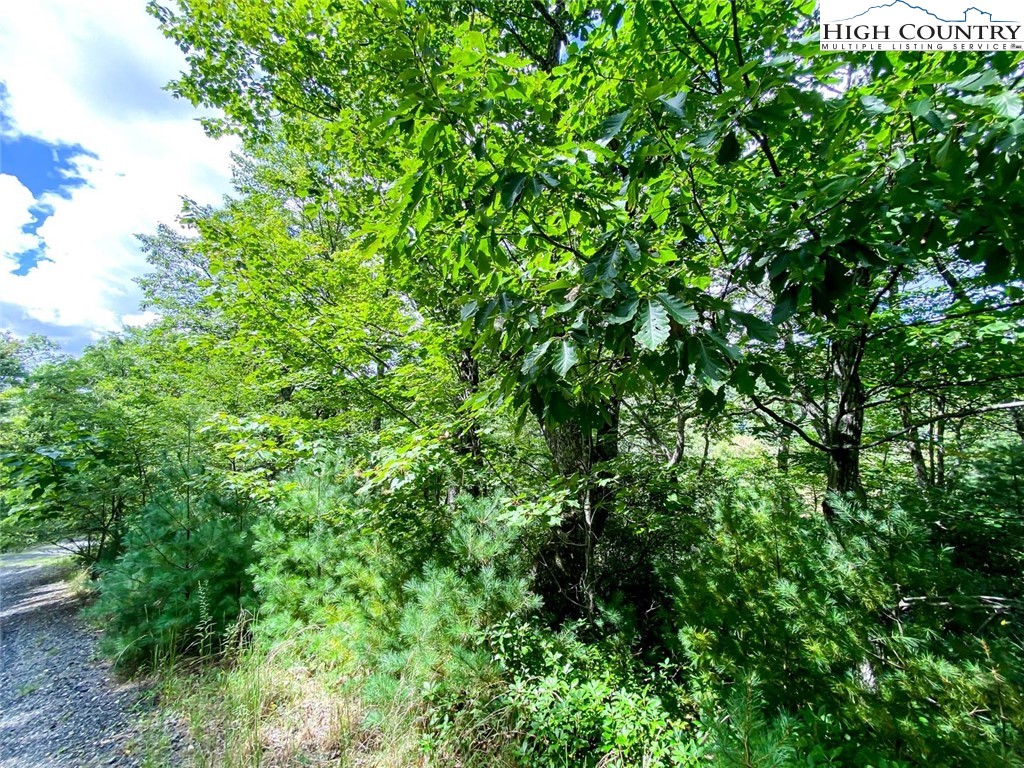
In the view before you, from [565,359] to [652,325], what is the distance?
0.22 metres

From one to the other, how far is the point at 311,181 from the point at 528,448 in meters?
4.34

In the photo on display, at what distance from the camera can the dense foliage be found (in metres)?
1.11

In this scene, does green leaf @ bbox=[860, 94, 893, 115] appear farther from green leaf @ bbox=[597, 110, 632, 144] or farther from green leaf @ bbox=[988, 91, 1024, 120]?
green leaf @ bbox=[597, 110, 632, 144]

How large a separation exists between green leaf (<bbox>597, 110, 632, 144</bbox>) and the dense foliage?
23 millimetres

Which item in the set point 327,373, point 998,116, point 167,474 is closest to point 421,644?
point 327,373

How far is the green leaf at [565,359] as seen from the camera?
3.31ft

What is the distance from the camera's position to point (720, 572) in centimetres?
216

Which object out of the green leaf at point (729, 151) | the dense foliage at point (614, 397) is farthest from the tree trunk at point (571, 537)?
the green leaf at point (729, 151)

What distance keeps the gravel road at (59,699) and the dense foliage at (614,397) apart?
38 cm

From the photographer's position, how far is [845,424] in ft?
8.36

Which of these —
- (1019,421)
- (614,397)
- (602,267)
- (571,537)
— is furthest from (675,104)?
(1019,421)

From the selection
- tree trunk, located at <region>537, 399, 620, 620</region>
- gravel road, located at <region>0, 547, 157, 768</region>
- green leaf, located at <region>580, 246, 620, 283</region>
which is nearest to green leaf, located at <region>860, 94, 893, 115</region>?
green leaf, located at <region>580, 246, 620, 283</region>

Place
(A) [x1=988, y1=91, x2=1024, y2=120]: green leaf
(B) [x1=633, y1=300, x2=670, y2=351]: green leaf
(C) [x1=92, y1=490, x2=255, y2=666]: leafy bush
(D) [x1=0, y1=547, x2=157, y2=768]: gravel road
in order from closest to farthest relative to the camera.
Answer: (A) [x1=988, y1=91, x2=1024, y2=120]: green leaf → (B) [x1=633, y1=300, x2=670, y2=351]: green leaf → (D) [x1=0, y1=547, x2=157, y2=768]: gravel road → (C) [x1=92, y1=490, x2=255, y2=666]: leafy bush

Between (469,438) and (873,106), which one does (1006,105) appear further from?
(469,438)
